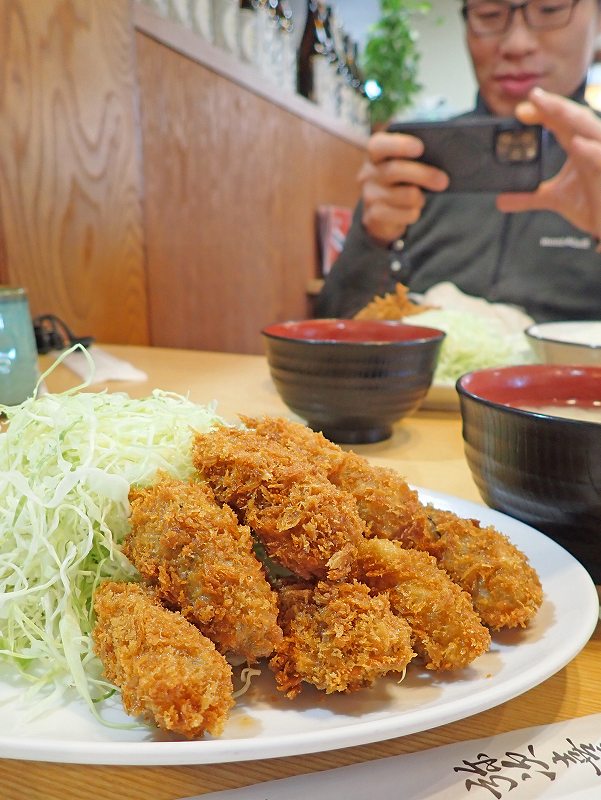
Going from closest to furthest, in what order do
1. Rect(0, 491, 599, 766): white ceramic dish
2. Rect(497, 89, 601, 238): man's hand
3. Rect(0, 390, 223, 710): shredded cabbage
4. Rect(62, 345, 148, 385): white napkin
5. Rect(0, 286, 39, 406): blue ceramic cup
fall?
Rect(0, 491, 599, 766): white ceramic dish
Rect(0, 390, 223, 710): shredded cabbage
Rect(0, 286, 39, 406): blue ceramic cup
Rect(62, 345, 148, 385): white napkin
Rect(497, 89, 601, 238): man's hand

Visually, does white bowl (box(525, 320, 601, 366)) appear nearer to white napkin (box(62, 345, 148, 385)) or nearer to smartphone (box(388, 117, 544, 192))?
smartphone (box(388, 117, 544, 192))

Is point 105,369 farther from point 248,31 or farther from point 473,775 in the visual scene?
point 248,31

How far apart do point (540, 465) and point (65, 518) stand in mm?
551

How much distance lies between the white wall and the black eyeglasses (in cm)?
361

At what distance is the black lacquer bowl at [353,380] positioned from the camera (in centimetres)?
134

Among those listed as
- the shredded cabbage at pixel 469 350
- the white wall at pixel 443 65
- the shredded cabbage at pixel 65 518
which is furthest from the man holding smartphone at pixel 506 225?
the white wall at pixel 443 65

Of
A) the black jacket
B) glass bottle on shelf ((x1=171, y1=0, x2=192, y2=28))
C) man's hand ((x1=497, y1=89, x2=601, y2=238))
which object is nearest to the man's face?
the black jacket

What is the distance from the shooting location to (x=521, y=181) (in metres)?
2.09

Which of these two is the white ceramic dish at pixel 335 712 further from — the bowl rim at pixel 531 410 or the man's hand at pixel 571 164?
the man's hand at pixel 571 164

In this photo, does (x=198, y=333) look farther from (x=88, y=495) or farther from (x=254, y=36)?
(x=88, y=495)

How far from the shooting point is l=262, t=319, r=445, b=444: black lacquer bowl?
134 cm

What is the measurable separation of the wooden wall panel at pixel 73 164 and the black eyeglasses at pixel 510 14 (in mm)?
1682

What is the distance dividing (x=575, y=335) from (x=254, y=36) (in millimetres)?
3007

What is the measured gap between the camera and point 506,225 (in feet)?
11.5
